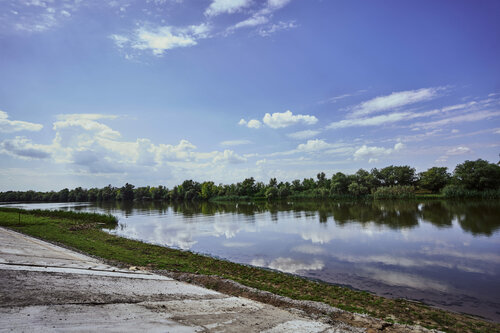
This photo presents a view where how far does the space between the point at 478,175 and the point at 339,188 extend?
126 ft

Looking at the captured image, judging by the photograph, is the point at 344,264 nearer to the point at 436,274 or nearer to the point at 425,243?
the point at 436,274

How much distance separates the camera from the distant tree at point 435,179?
277 ft

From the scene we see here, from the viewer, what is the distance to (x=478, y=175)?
6900 centimetres

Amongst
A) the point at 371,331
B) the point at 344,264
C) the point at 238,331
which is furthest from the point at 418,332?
the point at 344,264

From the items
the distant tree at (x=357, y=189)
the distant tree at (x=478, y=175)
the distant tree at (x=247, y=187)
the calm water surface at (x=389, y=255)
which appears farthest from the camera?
the distant tree at (x=247, y=187)

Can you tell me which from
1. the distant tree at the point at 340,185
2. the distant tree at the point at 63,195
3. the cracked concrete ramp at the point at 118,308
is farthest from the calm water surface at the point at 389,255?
the distant tree at the point at 63,195

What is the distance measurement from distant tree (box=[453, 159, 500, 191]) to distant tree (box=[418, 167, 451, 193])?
901cm

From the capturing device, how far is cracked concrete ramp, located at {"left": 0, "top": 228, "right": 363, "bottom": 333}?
17.1 feet

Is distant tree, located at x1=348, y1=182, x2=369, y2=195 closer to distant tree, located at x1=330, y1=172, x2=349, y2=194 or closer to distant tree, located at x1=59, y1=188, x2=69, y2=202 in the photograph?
distant tree, located at x1=330, y1=172, x2=349, y2=194

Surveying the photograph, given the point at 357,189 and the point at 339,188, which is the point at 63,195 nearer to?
the point at 339,188

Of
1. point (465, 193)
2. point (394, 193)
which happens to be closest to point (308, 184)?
point (394, 193)

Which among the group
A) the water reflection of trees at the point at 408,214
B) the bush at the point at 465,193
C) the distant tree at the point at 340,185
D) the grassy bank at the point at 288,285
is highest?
the distant tree at the point at 340,185

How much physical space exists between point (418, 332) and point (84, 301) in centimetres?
899

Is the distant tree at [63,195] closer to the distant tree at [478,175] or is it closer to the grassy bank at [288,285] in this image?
the grassy bank at [288,285]
